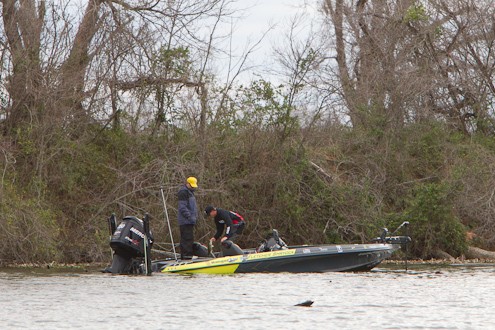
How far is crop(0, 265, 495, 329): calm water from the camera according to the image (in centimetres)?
1215

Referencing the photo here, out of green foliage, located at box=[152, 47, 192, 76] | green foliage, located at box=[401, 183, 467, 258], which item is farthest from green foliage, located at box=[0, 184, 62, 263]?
green foliage, located at box=[401, 183, 467, 258]

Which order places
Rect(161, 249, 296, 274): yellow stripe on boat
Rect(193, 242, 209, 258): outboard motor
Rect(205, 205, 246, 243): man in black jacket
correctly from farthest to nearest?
1. Rect(193, 242, 209, 258): outboard motor
2. Rect(205, 205, 246, 243): man in black jacket
3. Rect(161, 249, 296, 274): yellow stripe on boat

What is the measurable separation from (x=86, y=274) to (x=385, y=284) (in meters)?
6.20

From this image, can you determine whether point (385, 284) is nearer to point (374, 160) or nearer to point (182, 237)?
point (182, 237)

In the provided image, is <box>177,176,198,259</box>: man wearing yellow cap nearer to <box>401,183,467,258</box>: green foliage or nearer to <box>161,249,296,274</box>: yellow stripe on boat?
<box>161,249,296,274</box>: yellow stripe on boat

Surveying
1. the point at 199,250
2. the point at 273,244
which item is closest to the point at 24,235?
the point at 199,250

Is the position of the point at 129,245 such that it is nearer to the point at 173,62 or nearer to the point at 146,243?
the point at 146,243

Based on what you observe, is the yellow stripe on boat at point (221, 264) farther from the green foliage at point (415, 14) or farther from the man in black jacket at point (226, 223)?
the green foliage at point (415, 14)

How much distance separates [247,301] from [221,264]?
566cm

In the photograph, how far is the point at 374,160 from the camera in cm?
3064

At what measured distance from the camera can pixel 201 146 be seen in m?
28.4

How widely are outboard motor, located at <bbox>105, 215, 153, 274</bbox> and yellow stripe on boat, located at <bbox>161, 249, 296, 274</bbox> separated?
33.9 inches

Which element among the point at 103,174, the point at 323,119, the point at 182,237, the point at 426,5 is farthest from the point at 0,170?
the point at 426,5

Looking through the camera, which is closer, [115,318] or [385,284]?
[115,318]
